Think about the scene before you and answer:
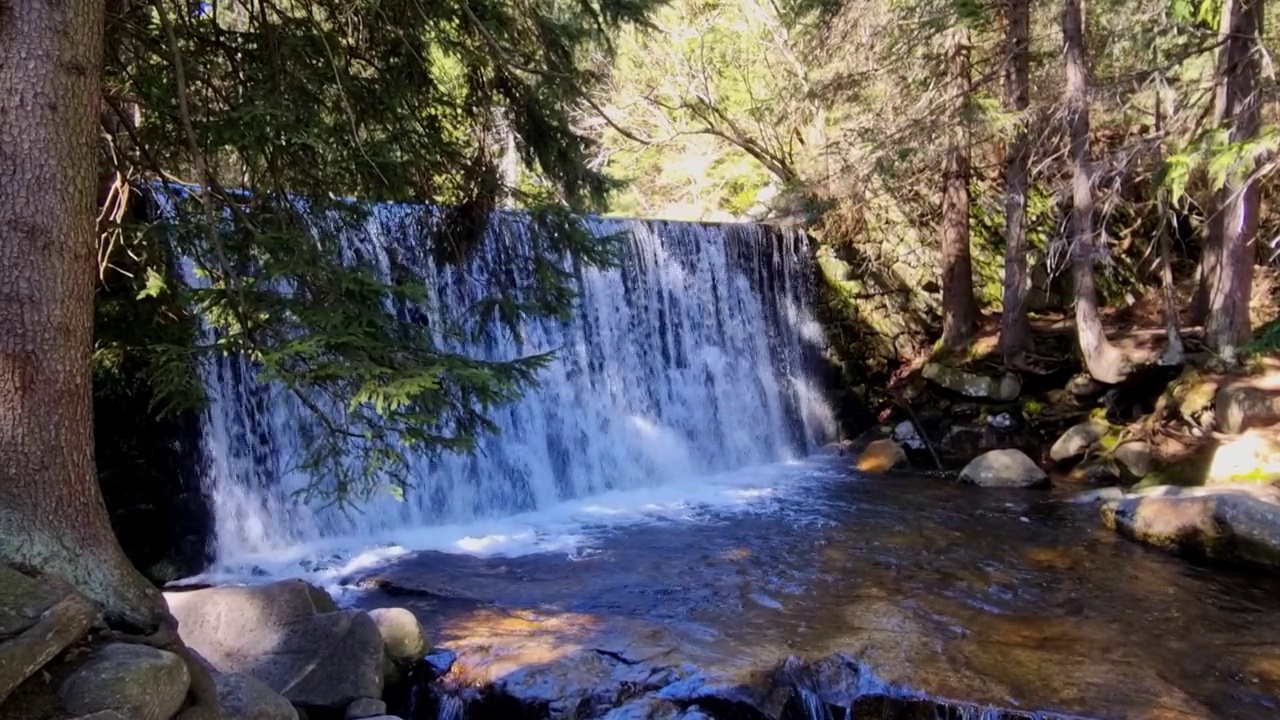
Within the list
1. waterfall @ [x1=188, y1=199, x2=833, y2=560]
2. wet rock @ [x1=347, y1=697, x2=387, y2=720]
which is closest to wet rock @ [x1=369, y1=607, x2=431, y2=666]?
wet rock @ [x1=347, y1=697, x2=387, y2=720]

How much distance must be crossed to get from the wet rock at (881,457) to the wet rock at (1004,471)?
1.12 meters

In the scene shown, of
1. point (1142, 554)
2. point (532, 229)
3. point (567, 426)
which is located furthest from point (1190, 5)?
point (567, 426)

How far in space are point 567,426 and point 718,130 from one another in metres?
7.95

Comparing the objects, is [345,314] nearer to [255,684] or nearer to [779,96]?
[255,684]

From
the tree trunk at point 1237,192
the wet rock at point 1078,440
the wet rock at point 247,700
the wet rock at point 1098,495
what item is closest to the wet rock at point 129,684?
the wet rock at point 247,700

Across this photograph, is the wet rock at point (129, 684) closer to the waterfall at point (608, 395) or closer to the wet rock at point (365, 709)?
the wet rock at point (365, 709)

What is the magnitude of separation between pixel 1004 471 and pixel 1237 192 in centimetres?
403

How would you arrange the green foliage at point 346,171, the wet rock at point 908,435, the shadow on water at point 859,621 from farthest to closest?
the wet rock at point 908,435, the shadow on water at point 859,621, the green foliage at point 346,171

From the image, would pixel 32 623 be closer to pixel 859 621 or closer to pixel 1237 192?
pixel 859 621

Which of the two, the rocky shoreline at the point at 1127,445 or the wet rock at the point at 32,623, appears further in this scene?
the rocky shoreline at the point at 1127,445

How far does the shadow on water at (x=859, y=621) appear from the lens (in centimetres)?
500

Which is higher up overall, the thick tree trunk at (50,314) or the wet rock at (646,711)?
the thick tree trunk at (50,314)

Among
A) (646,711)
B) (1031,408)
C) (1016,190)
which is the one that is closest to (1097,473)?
(1031,408)

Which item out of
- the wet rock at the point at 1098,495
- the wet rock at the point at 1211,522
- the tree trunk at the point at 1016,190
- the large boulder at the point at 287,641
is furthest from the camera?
the tree trunk at the point at 1016,190
